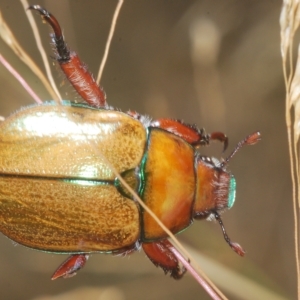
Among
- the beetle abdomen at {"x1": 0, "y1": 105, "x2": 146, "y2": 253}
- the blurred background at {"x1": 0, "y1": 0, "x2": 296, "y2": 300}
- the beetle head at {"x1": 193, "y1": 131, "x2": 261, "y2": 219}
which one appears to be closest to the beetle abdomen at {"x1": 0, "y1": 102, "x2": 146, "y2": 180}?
the beetle abdomen at {"x1": 0, "y1": 105, "x2": 146, "y2": 253}

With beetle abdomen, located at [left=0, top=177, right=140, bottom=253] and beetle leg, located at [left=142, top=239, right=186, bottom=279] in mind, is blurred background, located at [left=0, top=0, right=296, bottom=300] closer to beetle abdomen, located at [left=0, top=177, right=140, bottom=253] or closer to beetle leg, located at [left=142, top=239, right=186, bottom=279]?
beetle leg, located at [left=142, top=239, right=186, bottom=279]

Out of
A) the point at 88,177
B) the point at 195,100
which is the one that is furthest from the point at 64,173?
the point at 195,100

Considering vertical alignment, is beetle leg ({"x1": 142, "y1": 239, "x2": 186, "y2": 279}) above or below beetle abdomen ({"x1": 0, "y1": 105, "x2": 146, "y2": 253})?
below

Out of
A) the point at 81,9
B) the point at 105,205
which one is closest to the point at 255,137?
the point at 105,205

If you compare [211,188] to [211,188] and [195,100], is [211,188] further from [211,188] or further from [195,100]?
[195,100]

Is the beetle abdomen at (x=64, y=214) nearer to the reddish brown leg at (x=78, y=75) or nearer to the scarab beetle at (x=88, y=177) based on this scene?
the scarab beetle at (x=88, y=177)

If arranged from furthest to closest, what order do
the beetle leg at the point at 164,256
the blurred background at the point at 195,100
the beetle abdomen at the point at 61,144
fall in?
the blurred background at the point at 195,100, the beetle leg at the point at 164,256, the beetle abdomen at the point at 61,144

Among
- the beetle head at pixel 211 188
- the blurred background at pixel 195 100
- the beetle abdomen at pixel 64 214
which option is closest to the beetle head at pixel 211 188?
the beetle head at pixel 211 188
